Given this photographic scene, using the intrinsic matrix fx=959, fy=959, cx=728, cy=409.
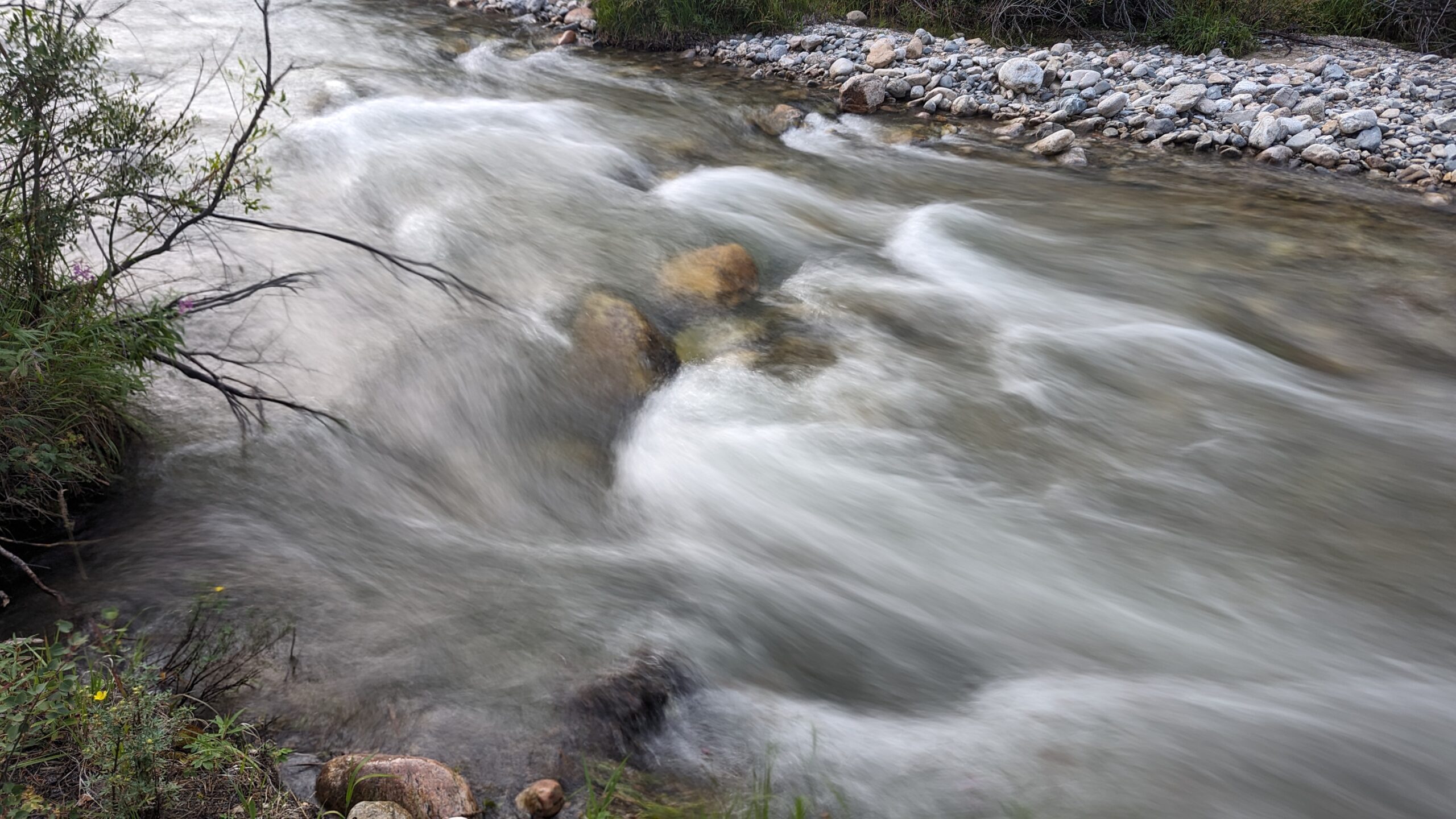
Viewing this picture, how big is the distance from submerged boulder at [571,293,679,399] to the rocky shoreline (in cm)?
417

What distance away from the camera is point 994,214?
6.86m

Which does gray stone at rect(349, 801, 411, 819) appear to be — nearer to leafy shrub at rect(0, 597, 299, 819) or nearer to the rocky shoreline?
leafy shrub at rect(0, 597, 299, 819)

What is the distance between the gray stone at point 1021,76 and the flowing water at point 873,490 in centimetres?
216

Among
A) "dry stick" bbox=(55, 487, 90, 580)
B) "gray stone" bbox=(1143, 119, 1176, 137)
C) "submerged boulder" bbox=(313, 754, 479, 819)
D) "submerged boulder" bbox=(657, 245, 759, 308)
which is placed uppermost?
"gray stone" bbox=(1143, 119, 1176, 137)

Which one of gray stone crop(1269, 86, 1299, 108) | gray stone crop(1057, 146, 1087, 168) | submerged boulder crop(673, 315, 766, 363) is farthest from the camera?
gray stone crop(1269, 86, 1299, 108)

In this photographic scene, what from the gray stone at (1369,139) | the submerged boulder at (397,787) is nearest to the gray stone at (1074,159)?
the gray stone at (1369,139)

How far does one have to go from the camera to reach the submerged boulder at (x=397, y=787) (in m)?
2.29

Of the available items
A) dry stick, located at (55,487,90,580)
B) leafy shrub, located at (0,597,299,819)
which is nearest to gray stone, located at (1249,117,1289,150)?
leafy shrub, located at (0,597,299,819)

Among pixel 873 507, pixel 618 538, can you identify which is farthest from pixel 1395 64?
pixel 618 538

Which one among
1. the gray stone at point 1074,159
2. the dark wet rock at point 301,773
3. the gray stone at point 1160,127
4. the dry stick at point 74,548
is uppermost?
the gray stone at point 1160,127

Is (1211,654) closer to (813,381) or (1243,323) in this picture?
(813,381)

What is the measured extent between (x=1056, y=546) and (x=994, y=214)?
3.68 meters

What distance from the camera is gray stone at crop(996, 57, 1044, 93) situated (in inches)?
347

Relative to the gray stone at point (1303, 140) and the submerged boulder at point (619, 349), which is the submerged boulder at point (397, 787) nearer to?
the submerged boulder at point (619, 349)
